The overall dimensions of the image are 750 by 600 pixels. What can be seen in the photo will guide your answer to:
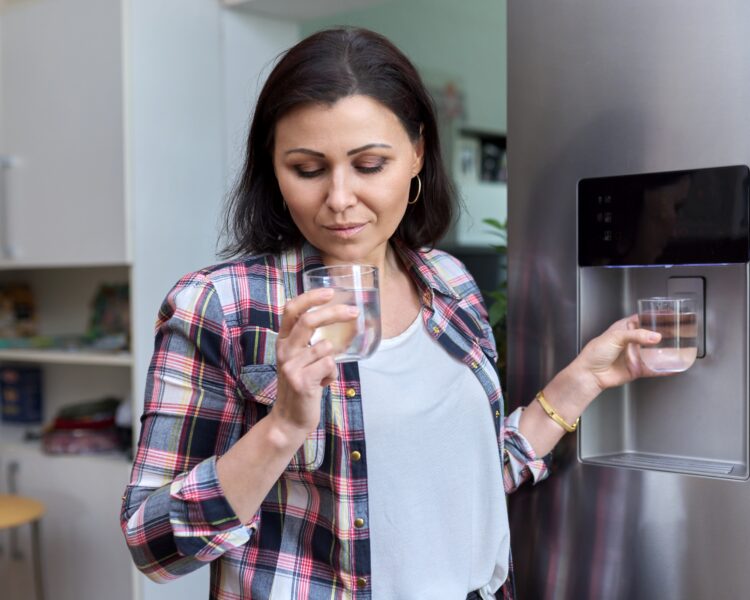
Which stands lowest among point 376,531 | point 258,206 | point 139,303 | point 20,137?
point 376,531

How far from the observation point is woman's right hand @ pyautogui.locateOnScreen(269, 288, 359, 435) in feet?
2.87

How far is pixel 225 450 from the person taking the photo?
1.08 meters

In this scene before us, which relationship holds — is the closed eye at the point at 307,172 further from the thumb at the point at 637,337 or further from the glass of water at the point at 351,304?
the thumb at the point at 637,337

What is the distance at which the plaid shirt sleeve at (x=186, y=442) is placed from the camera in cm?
98

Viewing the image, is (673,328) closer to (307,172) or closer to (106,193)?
(307,172)

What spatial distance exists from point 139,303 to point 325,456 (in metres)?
1.33

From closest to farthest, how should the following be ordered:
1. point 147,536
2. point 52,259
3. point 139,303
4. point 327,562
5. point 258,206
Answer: point 147,536 < point 327,562 < point 258,206 < point 139,303 < point 52,259

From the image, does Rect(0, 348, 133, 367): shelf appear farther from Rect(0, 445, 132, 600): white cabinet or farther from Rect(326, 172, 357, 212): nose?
Rect(326, 172, 357, 212): nose

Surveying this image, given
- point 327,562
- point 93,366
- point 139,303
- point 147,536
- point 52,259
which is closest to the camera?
point 147,536

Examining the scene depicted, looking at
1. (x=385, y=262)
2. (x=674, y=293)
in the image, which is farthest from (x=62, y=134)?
(x=674, y=293)

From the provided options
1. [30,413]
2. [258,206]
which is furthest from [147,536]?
[30,413]

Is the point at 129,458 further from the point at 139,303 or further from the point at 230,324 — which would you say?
the point at 230,324

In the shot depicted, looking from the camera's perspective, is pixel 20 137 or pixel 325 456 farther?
pixel 20 137

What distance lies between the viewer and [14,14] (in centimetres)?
254
